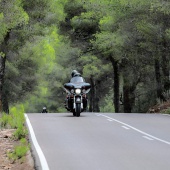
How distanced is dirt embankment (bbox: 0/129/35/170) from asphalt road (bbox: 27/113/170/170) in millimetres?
348

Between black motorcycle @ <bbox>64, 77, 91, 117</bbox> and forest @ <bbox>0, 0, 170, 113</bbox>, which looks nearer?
black motorcycle @ <bbox>64, 77, 91, 117</bbox>

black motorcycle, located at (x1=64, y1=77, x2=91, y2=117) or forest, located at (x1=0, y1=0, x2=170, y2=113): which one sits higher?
forest, located at (x1=0, y1=0, x2=170, y2=113)

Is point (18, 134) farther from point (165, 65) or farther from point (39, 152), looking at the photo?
point (165, 65)

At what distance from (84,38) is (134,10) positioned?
1179cm

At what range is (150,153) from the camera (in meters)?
10.2

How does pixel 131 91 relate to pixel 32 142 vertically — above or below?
above

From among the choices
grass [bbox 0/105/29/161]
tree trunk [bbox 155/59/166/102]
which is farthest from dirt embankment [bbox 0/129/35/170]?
tree trunk [bbox 155/59/166/102]

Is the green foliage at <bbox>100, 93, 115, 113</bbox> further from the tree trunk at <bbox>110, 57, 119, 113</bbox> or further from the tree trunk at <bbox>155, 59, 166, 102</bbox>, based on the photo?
the tree trunk at <bbox>155, 59, 166, 102</bbox>

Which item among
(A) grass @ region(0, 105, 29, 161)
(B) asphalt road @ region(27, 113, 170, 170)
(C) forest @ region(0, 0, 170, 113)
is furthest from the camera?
(C) forest @ region(0, 0, 170, 113)

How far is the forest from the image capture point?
24.2 m

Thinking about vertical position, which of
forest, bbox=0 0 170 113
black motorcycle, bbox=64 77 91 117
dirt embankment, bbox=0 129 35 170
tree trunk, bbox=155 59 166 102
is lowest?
dirt embankment, bbox=0 129 35 170

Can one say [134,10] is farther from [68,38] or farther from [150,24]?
[68,38]

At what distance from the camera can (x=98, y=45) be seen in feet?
102

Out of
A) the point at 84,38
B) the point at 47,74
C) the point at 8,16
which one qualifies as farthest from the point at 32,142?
the point at 47,74
